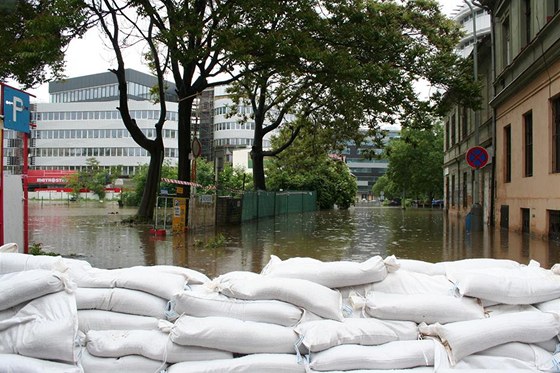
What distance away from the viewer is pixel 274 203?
28984 millimetres

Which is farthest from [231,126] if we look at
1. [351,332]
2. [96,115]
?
[351,332]

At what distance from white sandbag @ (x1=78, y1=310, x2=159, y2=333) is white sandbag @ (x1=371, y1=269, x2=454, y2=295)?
1338 mm

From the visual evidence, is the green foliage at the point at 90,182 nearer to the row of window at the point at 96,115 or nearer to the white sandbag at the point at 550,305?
the row of window at the point at 96,115

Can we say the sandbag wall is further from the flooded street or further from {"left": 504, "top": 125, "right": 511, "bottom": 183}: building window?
{"left": 504, "top": 125, "right": 511, "bottom": 183}: building window

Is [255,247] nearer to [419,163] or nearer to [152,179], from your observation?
[152,179]

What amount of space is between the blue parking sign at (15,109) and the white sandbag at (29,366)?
20.5ft

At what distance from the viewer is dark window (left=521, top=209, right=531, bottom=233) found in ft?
53.3

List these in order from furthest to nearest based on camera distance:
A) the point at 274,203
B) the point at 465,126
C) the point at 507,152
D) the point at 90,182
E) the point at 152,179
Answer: the point at 90,182 < the point at 465,126 < the point at 274,203 < the point at 152,179 < the point at 507,152

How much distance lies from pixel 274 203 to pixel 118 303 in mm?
25911

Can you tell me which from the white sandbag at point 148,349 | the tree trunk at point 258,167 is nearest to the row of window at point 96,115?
the tree trunk at point 258,167

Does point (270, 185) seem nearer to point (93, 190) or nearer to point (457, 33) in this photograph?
point (457, 33)

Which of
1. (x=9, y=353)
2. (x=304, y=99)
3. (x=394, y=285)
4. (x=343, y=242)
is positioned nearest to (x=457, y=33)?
(x=304, y=99)

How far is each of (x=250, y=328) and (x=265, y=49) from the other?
1326 centimetres

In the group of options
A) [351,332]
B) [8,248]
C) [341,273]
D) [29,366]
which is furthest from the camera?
[8,248]
